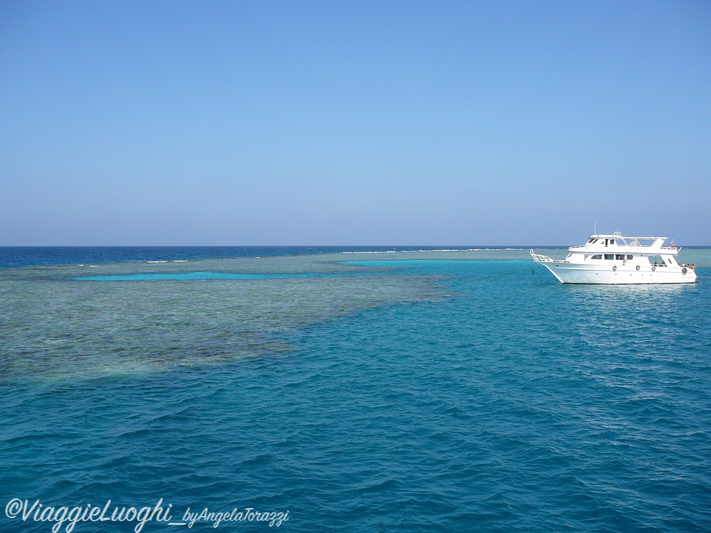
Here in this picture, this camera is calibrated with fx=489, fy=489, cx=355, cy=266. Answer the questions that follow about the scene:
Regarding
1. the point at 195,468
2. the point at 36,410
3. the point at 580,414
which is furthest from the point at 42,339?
the point at 580,414

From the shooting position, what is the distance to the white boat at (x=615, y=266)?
57.0 metres

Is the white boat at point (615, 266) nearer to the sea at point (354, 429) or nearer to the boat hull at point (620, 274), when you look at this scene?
the boat hull at point (620, 274)

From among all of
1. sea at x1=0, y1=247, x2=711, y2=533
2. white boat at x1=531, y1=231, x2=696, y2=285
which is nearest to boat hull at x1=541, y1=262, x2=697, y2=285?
white boat at x1=531, y1=231, x2=696, y2=285

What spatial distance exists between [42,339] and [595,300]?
4384 cm

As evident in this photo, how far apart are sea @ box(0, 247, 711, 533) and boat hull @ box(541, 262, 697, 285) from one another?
2832 centimetres

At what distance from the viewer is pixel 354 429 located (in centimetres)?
1395

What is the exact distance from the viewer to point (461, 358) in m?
22.5

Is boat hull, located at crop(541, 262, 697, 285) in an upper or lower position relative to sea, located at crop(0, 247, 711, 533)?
upper

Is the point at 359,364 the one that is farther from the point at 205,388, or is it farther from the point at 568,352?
the point at 568,352

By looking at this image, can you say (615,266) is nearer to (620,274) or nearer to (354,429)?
(620,274)

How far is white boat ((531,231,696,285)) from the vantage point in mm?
56969

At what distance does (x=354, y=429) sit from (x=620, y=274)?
53774 mm

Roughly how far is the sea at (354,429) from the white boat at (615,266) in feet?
92.8

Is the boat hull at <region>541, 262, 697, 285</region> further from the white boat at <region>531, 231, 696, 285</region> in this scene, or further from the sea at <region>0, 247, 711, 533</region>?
the sea at <region>0, 247, 711, 533</region>
